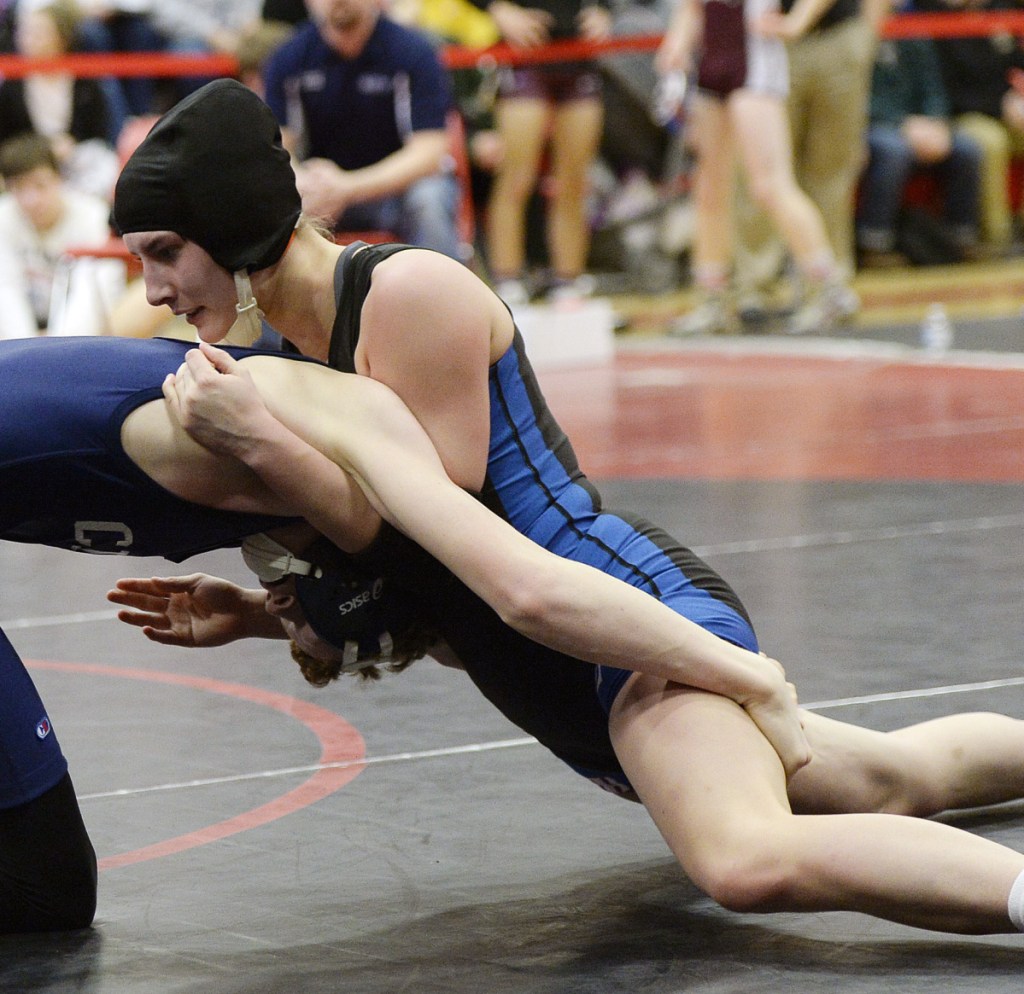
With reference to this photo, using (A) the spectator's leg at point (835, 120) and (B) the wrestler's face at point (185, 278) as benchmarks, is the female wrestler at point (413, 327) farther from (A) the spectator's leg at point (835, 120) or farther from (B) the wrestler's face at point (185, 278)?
(A) the spectator's leg at point (835, 120)

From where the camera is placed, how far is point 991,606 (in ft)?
12.9

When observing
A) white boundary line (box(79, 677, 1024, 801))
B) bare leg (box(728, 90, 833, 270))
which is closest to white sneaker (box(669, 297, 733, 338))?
bare leg (box(728, 90, 833, 270))

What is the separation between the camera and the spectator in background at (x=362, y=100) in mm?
6902

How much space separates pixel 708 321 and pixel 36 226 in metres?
3.05

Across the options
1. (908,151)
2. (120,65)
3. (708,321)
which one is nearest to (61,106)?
(120,65)

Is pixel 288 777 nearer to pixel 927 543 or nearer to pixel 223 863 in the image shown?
pixel 223 863

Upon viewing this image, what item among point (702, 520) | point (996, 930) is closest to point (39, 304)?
point (702, 520)

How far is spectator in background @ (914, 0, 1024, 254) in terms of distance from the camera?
11.4 m

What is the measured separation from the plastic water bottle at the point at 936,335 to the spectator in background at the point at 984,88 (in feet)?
11.4

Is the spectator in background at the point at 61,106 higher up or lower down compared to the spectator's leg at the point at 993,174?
higher up

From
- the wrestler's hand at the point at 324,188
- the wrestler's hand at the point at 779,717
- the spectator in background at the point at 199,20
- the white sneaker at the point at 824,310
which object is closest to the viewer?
the wrestler's hand at the point at 779,717

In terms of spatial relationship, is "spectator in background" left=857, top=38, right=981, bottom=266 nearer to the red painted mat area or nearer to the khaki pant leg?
the khaki pant leg

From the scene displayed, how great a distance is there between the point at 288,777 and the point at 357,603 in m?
0.69

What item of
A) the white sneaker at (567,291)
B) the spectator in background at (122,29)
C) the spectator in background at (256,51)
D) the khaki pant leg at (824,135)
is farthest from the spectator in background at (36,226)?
the khaki pant leg at (824,135)
